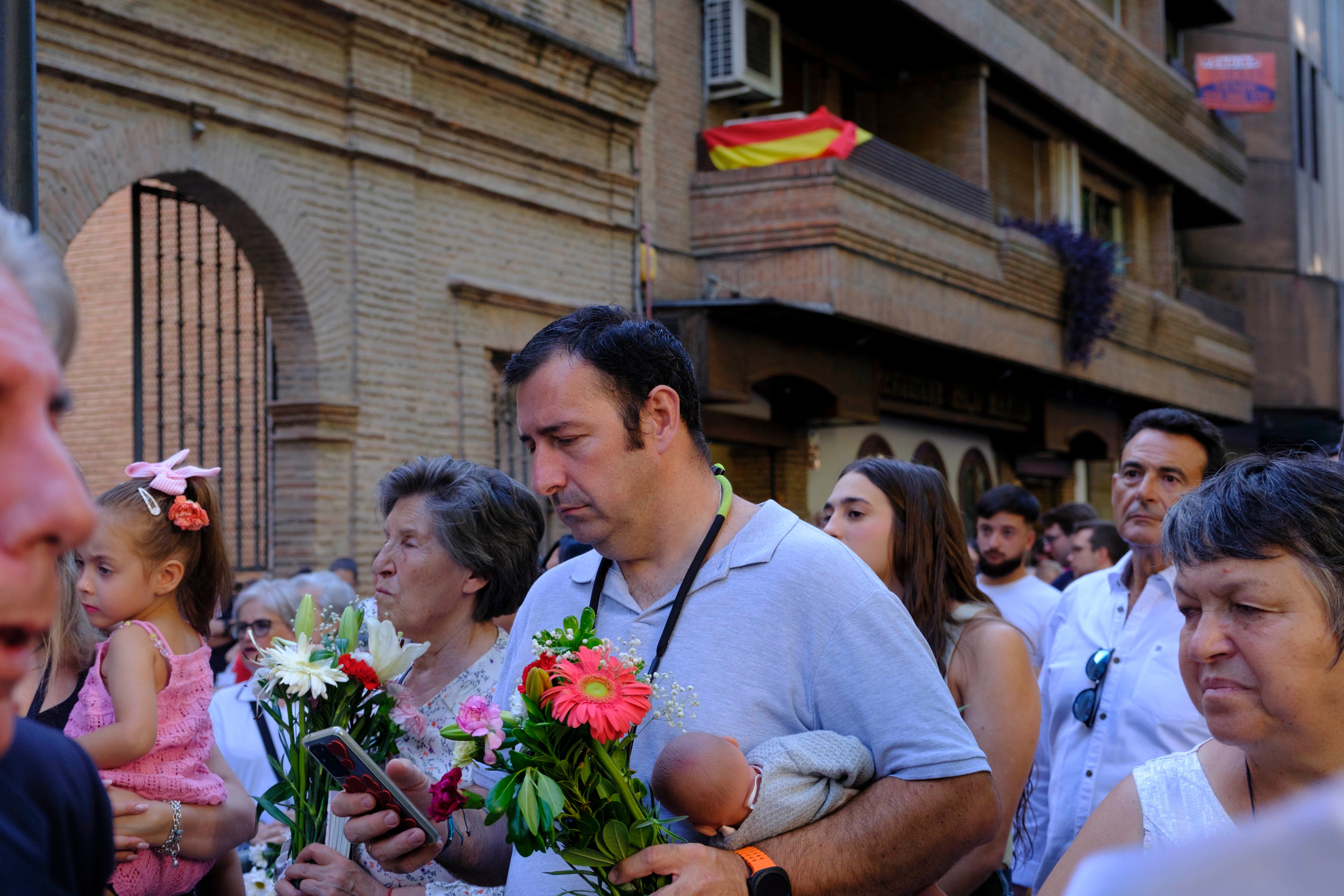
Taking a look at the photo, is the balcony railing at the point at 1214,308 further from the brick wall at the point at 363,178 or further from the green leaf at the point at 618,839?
the green leaf at the point at 618,839

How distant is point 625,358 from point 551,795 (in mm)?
910

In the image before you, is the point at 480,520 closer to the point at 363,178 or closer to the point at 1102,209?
the point at 363,178

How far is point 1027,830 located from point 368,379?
728 cm

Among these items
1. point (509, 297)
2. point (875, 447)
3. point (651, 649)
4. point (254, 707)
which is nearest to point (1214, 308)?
point (875, 447)

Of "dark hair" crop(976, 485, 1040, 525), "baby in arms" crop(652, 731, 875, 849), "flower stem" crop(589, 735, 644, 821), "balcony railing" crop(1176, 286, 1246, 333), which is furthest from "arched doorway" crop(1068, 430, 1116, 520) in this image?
"flower stem" crop(589, 735, 644, 821)

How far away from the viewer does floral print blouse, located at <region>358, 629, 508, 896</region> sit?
10.5 ft

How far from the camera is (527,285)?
12.4 m

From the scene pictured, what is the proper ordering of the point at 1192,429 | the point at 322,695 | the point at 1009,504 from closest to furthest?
the point at 322,695
the point at 1192,429
the point at 1009,504

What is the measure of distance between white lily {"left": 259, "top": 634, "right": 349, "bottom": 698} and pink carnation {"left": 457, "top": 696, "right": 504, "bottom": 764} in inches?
30.7

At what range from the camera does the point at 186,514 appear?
3.41m

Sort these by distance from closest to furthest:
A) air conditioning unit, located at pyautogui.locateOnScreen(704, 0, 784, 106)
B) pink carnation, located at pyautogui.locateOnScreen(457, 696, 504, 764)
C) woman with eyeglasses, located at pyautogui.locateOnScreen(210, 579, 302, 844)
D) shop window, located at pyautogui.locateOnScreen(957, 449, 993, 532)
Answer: pink carnation, located at pyautogui.locateOnScreen(457, 696, 504, 764) → woman with eyeglasses, located at pyautogui.locateOnScreen(210, 579, 302, 844) → air conditioning unit, located at pyautogui.locateOnScreen(704, 0, 784, 106) → shop window, located at pyautogui.locateOnScreen(957, 449, 993, 532)

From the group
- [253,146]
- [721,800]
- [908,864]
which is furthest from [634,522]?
[253,146]

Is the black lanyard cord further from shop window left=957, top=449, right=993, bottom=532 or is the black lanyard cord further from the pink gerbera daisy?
shop window left=957, top=449, right=993, bottom=532

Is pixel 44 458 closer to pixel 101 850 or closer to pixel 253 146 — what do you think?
pixel 101 850
